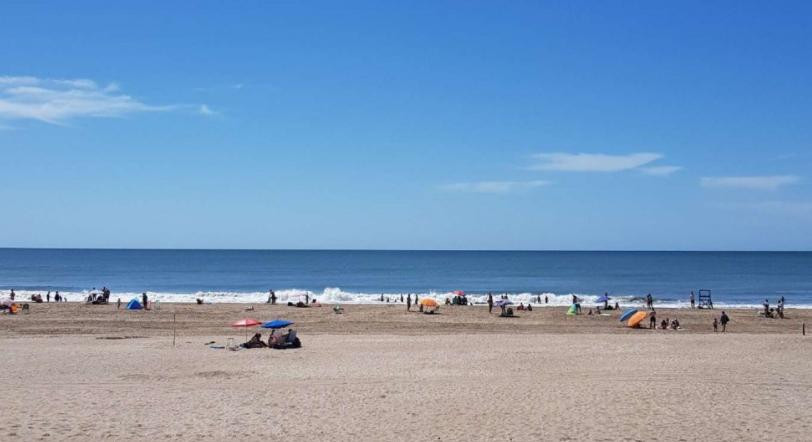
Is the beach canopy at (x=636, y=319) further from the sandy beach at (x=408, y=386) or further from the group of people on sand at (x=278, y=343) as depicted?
the group of people on sand at (x=278, y=343)

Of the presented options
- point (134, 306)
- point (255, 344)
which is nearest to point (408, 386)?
point (255, 344)

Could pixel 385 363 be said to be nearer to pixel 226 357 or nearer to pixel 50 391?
pixel 226 357

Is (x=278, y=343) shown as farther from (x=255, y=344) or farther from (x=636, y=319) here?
(x=636, y=319)

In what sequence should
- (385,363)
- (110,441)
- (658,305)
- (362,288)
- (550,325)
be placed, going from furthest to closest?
(362,288)
(658,305)
(550,325)
(385,363)
(110,441)

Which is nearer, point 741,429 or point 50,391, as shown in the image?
point 741,429

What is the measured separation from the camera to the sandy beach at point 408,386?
1380 cm

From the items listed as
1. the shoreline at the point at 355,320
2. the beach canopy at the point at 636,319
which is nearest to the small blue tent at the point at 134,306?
the shoreline at the point at 355,320

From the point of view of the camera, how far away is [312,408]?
15.6 meters

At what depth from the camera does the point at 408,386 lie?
18.2 meters

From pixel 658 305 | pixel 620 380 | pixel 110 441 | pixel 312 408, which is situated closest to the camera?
pixel 110 441

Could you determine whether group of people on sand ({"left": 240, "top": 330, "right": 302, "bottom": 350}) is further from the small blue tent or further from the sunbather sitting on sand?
the small blue tent

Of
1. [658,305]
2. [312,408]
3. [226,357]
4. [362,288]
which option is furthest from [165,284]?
[312,408]

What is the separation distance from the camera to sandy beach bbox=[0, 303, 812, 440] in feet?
45.3

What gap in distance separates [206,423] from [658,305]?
48.4m
